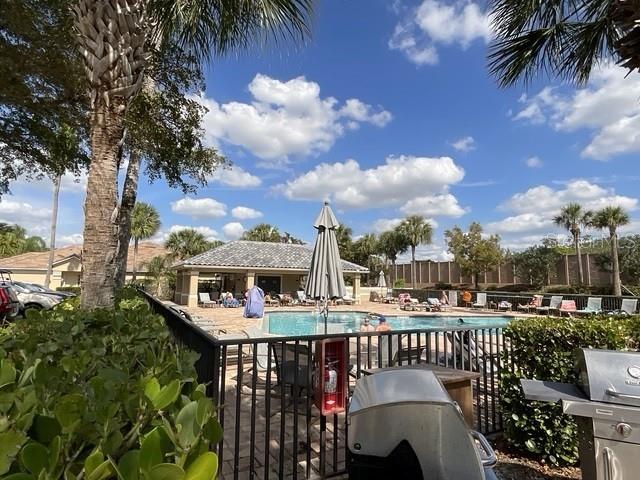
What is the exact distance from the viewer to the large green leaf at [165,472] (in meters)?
0.68

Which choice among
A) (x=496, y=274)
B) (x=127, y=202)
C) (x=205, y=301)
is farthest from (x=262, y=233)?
(x=127, y=202)

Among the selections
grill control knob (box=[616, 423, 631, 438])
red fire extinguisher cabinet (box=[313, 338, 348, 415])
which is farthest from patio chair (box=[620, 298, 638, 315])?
grill control knob (box=[616, 423, 631, 438])

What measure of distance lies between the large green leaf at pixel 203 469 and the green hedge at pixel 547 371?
11.9 ft

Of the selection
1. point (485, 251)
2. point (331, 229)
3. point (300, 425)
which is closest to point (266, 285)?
point (485, 251)

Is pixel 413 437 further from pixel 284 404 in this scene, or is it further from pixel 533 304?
pixel 533 304

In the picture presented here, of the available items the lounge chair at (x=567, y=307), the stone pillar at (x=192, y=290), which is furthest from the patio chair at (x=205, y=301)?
the lounge chair at (x=567, y=307)

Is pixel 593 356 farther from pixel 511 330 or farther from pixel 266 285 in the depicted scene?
pixel 266 285

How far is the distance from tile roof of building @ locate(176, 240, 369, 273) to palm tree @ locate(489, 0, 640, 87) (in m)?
21.2

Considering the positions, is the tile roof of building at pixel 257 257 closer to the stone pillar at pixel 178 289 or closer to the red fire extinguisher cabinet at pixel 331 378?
the stone pillar at pixel 178 289

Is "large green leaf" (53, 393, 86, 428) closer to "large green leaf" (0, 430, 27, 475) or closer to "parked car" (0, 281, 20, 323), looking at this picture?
"large green leaf" (0, 430, 27, 475)

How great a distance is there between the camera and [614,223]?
24.6m

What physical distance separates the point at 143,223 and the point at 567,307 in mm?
31501

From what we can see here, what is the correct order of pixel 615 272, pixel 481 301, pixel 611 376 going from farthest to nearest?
pixel 481 301 → pixel 615 272 → pixel 611 376

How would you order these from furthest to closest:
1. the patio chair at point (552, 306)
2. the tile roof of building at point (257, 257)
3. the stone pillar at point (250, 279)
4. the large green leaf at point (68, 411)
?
the stone pillar at point (250, 279) < the tile roof of building at point (257, 257) < the patio chair at point (552, 306) < the large green leaf at point (68, 411)
